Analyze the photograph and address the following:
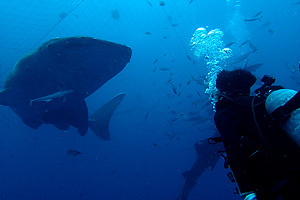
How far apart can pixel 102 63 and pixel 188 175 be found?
1047cm

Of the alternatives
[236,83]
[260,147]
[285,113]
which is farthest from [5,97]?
[285,113]

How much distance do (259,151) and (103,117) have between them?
10458 millimetres

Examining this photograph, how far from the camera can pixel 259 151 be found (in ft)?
6.35

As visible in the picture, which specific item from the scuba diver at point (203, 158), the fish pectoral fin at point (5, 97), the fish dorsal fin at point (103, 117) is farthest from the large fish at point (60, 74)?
the scuba diver at point (203, 158)

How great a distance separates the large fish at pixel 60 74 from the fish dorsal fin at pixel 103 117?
80.9 inches

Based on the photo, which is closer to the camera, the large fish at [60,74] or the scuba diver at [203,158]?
the large fish at [60,74]

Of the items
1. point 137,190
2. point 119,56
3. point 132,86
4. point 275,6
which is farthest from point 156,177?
point 119,56

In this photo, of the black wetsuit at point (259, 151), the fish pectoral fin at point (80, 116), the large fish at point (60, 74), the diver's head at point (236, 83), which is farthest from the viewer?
Answer: the fish pectoral fin at point (80, 116)

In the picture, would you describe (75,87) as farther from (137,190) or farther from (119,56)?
(137,190)

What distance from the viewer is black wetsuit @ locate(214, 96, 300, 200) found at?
1747 millimetres

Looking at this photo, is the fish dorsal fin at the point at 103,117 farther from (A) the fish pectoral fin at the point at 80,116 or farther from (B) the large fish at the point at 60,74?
(B) the large fish at the point at 60,74

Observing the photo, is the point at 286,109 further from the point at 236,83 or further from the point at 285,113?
the point at 236,83

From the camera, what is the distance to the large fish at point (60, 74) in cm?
628

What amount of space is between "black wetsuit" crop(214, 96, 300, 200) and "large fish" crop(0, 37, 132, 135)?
16.7 ft
